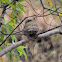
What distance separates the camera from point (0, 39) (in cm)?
163

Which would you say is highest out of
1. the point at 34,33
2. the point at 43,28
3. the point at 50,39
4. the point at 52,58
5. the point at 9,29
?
the point at 9,29

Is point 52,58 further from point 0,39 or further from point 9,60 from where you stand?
point 0,39

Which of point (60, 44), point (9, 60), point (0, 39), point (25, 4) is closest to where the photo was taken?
point (0, 39)

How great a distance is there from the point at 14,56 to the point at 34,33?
545mm

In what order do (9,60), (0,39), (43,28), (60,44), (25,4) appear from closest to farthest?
(0,39)
(25,4)
(9,60)
(43,28)
(60,44)

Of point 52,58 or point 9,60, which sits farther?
point 52,58

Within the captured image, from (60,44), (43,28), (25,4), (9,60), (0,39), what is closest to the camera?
(0,39)

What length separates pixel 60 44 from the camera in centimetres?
696

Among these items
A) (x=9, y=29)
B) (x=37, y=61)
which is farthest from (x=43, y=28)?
(x=9, y=29)

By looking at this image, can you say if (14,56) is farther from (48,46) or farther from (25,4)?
(48,46)

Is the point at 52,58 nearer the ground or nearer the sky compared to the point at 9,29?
nearer the ground

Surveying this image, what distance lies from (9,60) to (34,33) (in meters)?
0.59

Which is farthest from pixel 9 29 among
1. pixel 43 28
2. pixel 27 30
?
pixel 43 28

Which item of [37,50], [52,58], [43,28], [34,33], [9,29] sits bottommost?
[52,58]
